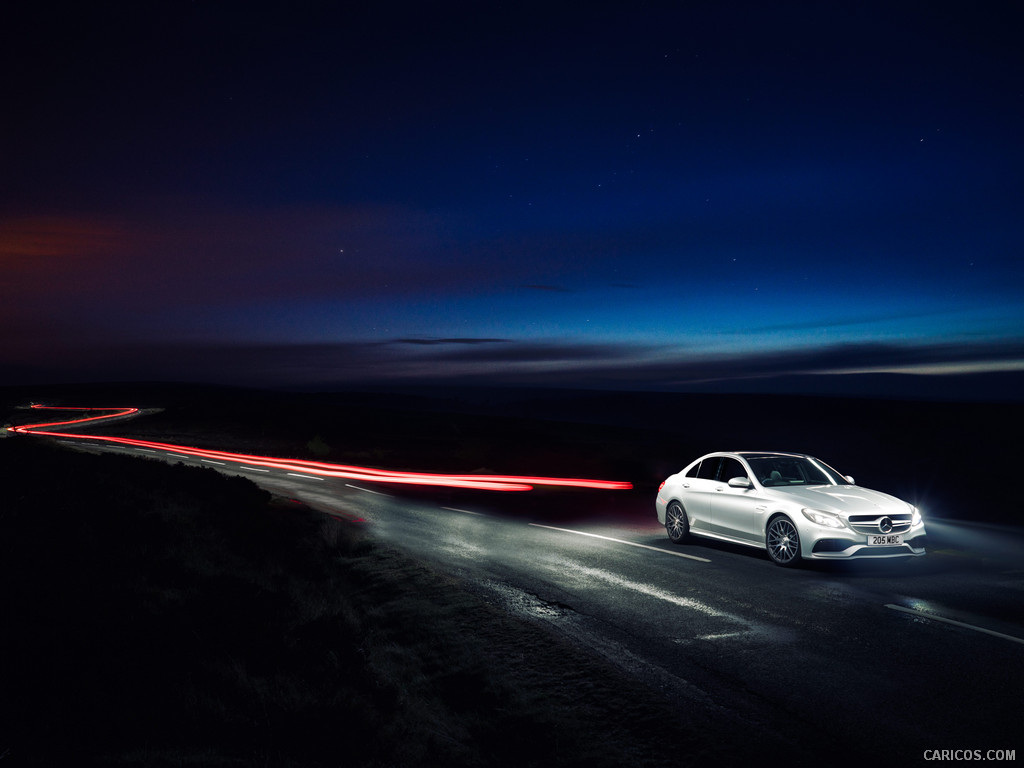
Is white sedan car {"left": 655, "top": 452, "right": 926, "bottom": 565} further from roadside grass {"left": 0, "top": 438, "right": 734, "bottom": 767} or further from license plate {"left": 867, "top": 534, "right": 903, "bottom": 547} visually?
roadside grass {"left": 0, "top": 438, "right": 734, "bottom": 767}

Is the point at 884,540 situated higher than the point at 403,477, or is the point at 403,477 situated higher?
the point at 884,540

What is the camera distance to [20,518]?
9.62 metres

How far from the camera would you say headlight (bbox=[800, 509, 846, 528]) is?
33.8ft

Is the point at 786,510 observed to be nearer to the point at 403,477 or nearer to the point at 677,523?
the point at 677,523

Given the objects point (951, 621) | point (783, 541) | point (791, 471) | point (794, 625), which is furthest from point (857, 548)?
point (794, 625)

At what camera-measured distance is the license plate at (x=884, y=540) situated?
10.2 metres

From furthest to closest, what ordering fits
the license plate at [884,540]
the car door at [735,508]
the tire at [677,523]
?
the tire at [677,523], the car door at [735,508], the license plate at [884,540]

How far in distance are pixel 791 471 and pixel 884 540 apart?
7.37 ft

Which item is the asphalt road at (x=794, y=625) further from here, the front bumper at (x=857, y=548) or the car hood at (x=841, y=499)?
the car hood at (x=841, y=499)

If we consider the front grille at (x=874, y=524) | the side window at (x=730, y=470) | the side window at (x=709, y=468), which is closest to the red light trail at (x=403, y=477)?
the side window at (x=709, y=468)

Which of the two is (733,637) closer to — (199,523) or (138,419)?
(199,523)

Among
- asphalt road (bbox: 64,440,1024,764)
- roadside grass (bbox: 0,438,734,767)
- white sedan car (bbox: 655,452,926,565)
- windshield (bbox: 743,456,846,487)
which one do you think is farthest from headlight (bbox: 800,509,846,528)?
roadside grass (bbox: 0,438,734,767)

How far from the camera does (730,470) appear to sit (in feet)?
41.1

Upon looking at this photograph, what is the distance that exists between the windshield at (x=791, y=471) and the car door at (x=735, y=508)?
27cm
